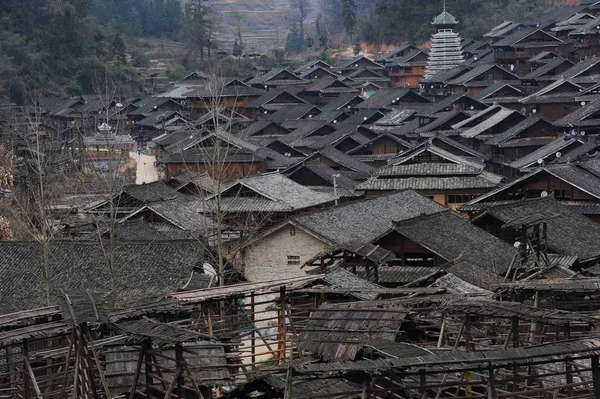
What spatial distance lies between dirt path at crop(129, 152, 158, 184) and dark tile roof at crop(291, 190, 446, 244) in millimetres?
23073

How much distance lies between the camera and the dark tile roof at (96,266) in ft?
93.5

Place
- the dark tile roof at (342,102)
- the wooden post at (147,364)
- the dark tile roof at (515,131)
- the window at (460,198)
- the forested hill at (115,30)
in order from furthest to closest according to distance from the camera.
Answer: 1. the forested hill at (115,30)
2. the dark tile roof at (342,102)
3. the dark tile roof at (515,131)
4. the window at (460,198)
5. the wooden post at (147,364)

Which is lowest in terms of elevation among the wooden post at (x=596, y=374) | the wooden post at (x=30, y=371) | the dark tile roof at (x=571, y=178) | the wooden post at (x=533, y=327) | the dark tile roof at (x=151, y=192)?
the dark tile roof at (x=151, y=192)

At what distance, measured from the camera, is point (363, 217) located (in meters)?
35.9

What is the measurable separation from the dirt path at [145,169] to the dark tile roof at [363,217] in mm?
23073

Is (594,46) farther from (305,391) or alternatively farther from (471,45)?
(305,391)

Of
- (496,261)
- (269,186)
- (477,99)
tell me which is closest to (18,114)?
(477,99)

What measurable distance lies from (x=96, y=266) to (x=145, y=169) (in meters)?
36.1

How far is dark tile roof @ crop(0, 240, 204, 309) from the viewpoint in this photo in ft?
93.5

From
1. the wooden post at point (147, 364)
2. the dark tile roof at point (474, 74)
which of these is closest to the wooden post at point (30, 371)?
the wooden post at point (147, 364)

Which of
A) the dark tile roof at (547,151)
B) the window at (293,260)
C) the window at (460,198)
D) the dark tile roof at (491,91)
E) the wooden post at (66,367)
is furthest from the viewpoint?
the dark tile roof at (491,91)

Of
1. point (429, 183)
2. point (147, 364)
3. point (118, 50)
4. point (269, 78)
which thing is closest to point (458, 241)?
point (429, 183)

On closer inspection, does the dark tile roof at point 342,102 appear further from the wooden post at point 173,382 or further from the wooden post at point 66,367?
the wooden post at point 173,382

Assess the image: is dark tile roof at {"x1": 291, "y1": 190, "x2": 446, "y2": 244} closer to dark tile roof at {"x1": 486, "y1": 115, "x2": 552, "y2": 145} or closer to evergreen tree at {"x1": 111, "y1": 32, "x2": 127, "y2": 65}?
dark tile roof at {"x1": 486, "y1": 115, "x2": 552, "y2": 145}
